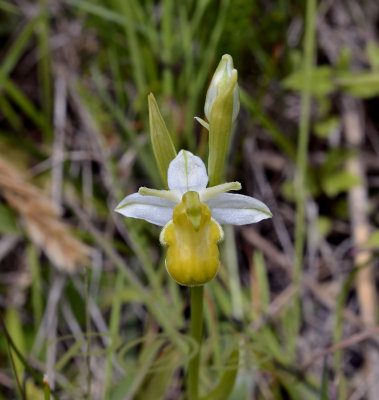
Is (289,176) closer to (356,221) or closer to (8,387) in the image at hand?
(356,221)

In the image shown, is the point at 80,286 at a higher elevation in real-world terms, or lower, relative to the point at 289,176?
lower

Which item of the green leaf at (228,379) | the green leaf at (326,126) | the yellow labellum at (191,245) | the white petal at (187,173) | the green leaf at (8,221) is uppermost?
the white petal at (187,173)

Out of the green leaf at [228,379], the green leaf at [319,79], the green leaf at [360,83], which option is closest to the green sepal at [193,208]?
the green leaf at [228,379]

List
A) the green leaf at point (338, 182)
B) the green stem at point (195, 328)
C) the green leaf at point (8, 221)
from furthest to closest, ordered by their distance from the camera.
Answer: the green leaf at point (338, 182) → the green leaf at point (8, 221) → the green stem at point (195, 328)

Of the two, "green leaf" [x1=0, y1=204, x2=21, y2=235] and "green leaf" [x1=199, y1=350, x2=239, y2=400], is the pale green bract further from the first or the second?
"green leaf" [x1=0, y1=204, x2=21, y2=235]

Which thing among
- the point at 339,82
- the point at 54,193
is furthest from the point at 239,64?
the point at 54,193

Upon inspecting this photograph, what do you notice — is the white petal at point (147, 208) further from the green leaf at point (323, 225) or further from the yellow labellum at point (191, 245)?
the green leaf at point (323, 225)

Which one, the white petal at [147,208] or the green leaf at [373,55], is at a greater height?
the green leaf at [373,55]
